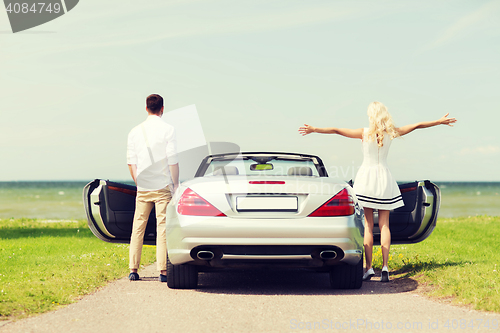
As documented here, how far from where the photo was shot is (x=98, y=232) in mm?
6336

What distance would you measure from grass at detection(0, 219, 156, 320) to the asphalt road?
10.6 inches

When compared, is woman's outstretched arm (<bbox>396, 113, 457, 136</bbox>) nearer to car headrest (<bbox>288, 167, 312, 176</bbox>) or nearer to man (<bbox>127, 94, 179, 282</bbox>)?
car headrest (<bbox>288, 167, 312, 176</bbox>)

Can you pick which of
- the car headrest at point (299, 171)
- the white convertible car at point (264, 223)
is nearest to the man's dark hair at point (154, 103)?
the white convertible car at point (264, 223)

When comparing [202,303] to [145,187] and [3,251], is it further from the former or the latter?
[3,251]

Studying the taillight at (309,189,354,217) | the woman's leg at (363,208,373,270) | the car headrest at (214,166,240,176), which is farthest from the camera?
the woman's leg at (363,208,373,270)

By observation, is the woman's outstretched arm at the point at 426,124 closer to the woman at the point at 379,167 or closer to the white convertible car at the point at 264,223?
the woman at the point at 379,167

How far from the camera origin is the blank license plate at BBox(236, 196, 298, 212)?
510cm

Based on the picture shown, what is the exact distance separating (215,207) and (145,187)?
147 cm

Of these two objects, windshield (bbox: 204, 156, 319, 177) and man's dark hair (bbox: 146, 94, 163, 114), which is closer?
windshield (bbox: 204, 156, 319, 177)

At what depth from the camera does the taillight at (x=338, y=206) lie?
5.15 meters

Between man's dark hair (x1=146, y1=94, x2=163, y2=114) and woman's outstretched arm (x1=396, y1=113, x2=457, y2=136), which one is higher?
man's dark hair (x1=146, y1=94, x2=163, y2=114)

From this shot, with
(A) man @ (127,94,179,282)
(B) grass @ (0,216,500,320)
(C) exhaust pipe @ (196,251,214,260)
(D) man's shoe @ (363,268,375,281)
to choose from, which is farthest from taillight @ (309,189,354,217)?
(A) man @ (127,94,179,282)

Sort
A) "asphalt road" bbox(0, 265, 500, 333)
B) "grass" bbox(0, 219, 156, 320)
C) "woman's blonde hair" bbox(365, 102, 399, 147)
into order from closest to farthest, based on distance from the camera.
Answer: "asphalt road" bbox(0, 265, 500, 333) → "grass" bbox(0, 219, 156, 320) → "woman's blonde hair" bbox(365, 102, 399, 147)

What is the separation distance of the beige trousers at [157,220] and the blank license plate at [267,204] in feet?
4.63
